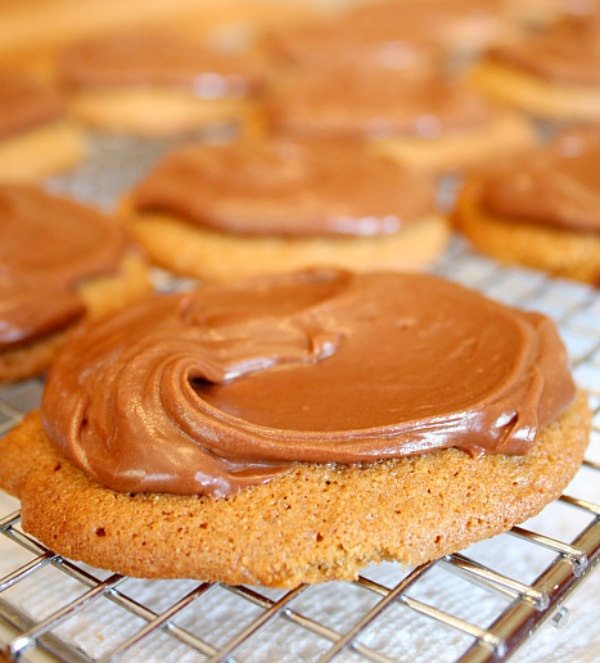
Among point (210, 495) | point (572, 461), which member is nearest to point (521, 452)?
point (572, 461)

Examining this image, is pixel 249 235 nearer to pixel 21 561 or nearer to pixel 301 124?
pixel 301 124

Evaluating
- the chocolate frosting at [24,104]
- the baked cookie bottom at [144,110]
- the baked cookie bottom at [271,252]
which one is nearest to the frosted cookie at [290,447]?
the baked cookie bottom at [271,252]

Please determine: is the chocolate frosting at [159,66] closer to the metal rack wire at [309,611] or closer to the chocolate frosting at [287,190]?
the chocolate frosting at [287,190]

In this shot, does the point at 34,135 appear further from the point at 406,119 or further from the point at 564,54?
the point at 564,54

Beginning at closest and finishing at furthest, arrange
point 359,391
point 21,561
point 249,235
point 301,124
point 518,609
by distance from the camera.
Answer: point 518,609 → point 359,391 → point 21,561 → point 249,235 → point 301,124

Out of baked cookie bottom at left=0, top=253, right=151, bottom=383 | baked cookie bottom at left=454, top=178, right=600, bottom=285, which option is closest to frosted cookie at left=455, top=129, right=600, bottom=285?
baked cookie bottom at left=454, top=178, right=600, bottom=285

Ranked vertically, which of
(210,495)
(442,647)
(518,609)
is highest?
(210,495)

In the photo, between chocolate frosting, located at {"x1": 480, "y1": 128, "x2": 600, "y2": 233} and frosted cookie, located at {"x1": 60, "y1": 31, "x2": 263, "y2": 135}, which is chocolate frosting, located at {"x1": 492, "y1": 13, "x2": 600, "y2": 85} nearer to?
chocolate frosting, located at {"x1": 480, "y1": 128, "x2": 600, "y2": 233}
